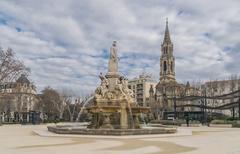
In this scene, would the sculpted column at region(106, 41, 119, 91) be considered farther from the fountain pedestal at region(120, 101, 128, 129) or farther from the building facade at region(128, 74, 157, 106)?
the building facade at region(128, 74, 157, 106)

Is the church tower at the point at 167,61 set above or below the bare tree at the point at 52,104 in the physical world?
above

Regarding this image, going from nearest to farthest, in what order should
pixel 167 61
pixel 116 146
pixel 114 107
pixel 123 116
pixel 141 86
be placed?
pixel 116 146 → pixel 114 107 → pixel 123 116 → pixel 167 61 → pixel 141 86

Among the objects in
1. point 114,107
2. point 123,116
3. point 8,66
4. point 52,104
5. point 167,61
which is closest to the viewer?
point 114,107

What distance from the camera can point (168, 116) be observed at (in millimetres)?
84000

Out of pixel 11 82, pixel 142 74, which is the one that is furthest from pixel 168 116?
pixel 142 74

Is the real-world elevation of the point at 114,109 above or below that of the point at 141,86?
below

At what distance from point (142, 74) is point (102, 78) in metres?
158

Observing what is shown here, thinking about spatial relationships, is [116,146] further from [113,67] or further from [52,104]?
[52,104]

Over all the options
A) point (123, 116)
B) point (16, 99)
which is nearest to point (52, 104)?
point (16, 99)

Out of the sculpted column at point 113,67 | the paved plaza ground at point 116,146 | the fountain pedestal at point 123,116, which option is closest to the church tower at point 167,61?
the sculpted column at point 113,67

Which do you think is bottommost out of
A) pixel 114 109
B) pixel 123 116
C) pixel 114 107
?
pixel 123 116

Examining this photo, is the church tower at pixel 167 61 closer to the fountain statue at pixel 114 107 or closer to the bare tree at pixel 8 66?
the bare tree at pixel 8 66

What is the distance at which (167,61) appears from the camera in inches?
6093

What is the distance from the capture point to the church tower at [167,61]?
505 ft
